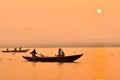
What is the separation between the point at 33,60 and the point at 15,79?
18807 mm

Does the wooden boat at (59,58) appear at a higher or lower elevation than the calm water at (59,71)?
higher

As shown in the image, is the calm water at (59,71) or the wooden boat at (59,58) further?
the wooden boat at (59,58)

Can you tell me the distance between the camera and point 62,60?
155 ft

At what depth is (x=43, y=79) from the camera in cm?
3145

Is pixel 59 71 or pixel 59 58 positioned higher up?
pixel 59 58

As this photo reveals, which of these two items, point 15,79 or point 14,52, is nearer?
point 15,79

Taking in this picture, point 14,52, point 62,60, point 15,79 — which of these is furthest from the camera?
point 14,52

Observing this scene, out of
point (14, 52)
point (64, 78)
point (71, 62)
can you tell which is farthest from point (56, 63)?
point (14, 52)

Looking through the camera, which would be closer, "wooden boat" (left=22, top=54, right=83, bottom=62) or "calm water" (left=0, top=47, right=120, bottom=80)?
"calm water" (left=0, top=47, right=120, bottom=80)

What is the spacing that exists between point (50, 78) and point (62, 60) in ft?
49.3

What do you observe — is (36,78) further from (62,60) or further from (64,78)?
(62,60)

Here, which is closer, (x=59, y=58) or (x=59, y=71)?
(x=59, y=71)

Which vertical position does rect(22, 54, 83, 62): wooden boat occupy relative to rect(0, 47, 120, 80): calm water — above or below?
above

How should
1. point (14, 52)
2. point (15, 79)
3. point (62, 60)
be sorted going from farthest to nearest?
point (14, 52), point (62, 60), point (15, 79)
